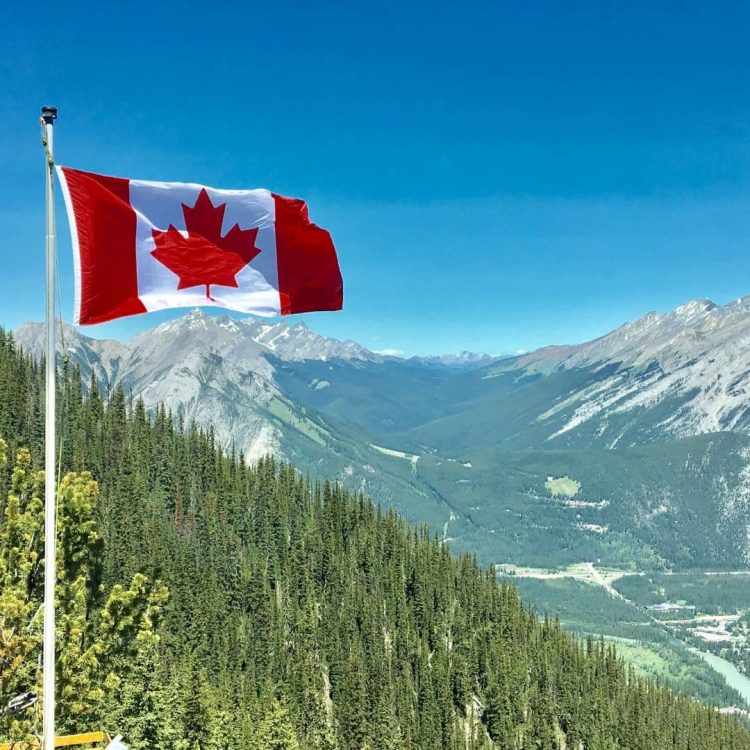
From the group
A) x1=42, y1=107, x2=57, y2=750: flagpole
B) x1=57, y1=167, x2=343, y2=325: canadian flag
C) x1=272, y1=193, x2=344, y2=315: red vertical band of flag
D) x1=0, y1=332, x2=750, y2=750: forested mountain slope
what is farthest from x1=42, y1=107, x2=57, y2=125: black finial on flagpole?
x1=0, y1=332, x2=750, y2=750: forested mountain slope

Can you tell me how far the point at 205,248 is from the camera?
2322cm

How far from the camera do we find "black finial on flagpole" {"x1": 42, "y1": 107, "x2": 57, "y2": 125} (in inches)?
711

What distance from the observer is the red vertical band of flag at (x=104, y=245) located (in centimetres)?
2020

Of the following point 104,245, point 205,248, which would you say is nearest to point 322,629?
point 205,248

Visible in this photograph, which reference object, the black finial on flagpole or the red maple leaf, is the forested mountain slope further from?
Answer: the black finial on flagpole

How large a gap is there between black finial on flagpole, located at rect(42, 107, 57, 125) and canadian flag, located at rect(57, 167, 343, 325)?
2068 millimetres

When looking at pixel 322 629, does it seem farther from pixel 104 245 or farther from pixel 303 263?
pixel 104 245

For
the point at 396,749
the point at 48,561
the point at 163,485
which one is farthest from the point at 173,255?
the point at 163,485

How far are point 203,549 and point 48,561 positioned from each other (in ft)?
533

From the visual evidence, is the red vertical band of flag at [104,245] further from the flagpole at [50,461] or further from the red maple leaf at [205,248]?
the flagpole at [50,461]

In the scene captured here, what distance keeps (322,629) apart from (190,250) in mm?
152739

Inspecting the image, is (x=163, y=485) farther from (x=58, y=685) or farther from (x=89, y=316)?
(x=89, y=316)

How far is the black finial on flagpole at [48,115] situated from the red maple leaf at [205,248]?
4.74 metres

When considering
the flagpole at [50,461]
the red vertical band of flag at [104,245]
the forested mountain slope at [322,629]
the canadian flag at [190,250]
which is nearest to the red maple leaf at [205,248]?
the canadian flag at [190,250]
